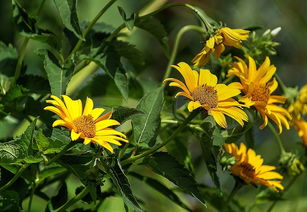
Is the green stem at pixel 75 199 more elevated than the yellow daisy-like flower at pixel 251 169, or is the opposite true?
the green stem at pixel 75 199

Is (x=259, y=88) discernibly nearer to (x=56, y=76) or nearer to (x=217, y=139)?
(x=217, y=139)

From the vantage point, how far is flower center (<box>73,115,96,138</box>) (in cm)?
62

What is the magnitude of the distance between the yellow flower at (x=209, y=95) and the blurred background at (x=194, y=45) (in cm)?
28

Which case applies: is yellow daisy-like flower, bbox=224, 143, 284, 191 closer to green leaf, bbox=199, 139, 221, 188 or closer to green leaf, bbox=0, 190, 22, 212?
green leaf, bbox=199, 139, 221, 188

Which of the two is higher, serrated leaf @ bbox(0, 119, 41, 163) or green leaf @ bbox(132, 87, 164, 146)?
serrated leaf @ bbox(0, 119, 41, 163)

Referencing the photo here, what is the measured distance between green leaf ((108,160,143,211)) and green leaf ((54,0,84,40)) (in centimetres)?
20

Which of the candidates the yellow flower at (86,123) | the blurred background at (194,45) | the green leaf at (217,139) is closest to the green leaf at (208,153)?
the green leaf at (217,139)

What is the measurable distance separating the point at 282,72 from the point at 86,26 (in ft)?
3.85

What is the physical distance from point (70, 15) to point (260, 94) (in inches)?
9.4

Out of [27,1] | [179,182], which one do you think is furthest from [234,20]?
[179,182]

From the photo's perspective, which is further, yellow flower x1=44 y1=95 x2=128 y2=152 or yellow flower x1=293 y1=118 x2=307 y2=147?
yellow flower x1=293 y1=118 x2=307 y2=147

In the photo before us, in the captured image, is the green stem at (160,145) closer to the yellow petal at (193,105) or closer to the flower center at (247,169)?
the yellow petal at (193,105)

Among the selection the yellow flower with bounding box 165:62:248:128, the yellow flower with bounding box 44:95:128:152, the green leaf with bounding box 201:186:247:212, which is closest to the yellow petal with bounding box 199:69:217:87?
the yellow flower with bounding box 165:62:248:128

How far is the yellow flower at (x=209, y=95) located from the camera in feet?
2.18
